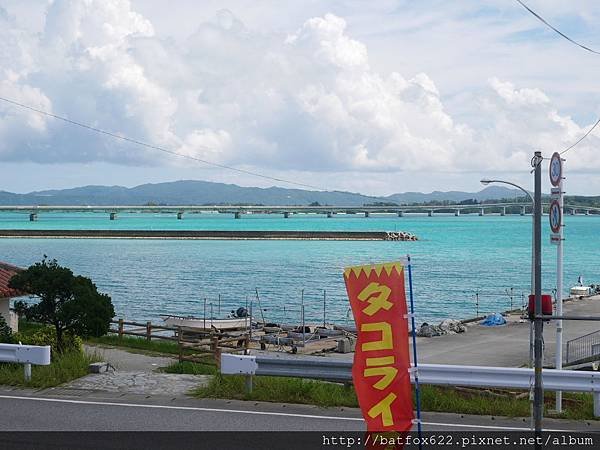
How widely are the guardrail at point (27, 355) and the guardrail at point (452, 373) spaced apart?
117 inches

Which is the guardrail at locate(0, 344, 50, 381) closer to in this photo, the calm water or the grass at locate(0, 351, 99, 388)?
the grass at locate(0, 351, 99, 388)

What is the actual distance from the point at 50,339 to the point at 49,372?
366 centimetres

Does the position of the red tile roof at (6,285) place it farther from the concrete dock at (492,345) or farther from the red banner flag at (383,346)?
the concrete dock at (492,345)

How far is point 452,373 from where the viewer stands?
33.8ft

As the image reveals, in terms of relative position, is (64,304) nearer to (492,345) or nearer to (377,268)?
(377,268)

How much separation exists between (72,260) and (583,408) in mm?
106149

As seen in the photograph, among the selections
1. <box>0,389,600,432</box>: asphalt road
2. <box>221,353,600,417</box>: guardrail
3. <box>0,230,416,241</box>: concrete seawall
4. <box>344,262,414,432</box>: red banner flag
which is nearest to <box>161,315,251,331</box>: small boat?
<box>0,389,600,432</box>: asphalt road

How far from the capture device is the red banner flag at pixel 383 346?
6.19 meters

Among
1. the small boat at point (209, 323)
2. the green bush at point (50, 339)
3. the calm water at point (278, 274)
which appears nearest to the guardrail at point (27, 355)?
the green bush at point (50, 339)

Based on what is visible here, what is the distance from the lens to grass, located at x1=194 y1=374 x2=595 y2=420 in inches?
415

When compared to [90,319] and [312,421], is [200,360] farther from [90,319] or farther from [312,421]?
[312,421]

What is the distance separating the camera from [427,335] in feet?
138

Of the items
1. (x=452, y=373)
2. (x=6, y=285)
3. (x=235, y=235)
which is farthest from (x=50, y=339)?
(x=235, y=235)

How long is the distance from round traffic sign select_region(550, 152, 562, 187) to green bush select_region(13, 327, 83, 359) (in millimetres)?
9409
